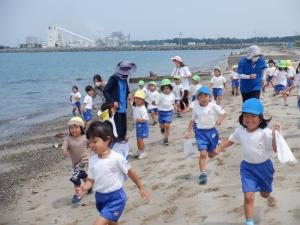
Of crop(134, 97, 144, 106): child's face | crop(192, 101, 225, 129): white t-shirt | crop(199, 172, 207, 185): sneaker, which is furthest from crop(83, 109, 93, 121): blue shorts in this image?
crop(199, 172, 207, 185): sneaker

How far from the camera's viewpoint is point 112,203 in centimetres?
414

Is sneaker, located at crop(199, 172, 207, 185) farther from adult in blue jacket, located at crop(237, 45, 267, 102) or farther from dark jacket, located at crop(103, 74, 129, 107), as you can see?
adult in blue jacket, located at crop(237, 45, 267, 102)

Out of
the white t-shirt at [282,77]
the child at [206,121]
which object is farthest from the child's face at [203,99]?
the white t-shirt at [282,77]

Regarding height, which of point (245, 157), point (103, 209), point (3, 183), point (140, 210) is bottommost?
point (3, 183)

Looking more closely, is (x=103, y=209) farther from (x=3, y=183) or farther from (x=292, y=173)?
(x=3, y=183)

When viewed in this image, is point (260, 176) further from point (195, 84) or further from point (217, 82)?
point (217, 82)

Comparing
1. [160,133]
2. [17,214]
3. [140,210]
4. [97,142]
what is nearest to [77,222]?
[140,210]

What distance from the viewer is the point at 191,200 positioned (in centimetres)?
555

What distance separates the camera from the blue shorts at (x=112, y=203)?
4.11 meters

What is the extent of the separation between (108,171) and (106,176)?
53 mm

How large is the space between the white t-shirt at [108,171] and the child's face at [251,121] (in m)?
1.41

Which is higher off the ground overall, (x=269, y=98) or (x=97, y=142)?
(x=97, y=142)

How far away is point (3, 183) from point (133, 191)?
3204 mm

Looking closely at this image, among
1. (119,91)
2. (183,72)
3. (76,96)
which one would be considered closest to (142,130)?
(119,91)
